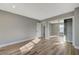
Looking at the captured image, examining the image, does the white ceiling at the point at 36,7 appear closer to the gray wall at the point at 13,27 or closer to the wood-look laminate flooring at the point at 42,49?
the gray wall at the point at 13,27

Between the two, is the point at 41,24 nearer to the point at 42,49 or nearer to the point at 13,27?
the point at 13,27

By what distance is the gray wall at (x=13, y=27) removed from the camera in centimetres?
457

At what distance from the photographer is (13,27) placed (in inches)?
202

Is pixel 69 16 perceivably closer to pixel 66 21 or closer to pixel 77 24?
pixel 66 21

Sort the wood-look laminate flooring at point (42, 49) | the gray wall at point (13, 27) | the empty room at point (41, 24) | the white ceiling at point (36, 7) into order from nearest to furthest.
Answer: the wood-look laminate flooring at point (42, 49) < the white ceiling at point (36, 7) < the empty room at point (41, 24) < the gray wall at point (13, 27)

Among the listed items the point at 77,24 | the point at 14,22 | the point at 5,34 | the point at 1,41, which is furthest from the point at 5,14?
the point at 77,24

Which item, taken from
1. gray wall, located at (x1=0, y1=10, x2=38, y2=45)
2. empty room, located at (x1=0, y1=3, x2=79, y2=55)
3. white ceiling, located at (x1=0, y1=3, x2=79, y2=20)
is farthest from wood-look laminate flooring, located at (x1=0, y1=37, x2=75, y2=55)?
white ceiling, located at (x1=0, y1=3, x2=79, y2=20)

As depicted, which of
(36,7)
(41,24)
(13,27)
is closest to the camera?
(36,7)

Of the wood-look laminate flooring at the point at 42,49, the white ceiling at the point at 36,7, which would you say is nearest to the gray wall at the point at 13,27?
the white ceiling at the point at 36,7

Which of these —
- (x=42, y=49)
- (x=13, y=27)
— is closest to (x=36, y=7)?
(x=42, y=49)

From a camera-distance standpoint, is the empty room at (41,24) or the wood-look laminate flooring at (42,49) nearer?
the wood-look laminate flooring at (42,49)

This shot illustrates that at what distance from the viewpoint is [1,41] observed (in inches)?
175

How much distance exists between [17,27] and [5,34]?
0.85 metres

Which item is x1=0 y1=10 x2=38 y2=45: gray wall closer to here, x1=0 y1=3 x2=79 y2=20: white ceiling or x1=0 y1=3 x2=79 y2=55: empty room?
x1=0 y1=3 x2=79 y2=55: empty room
